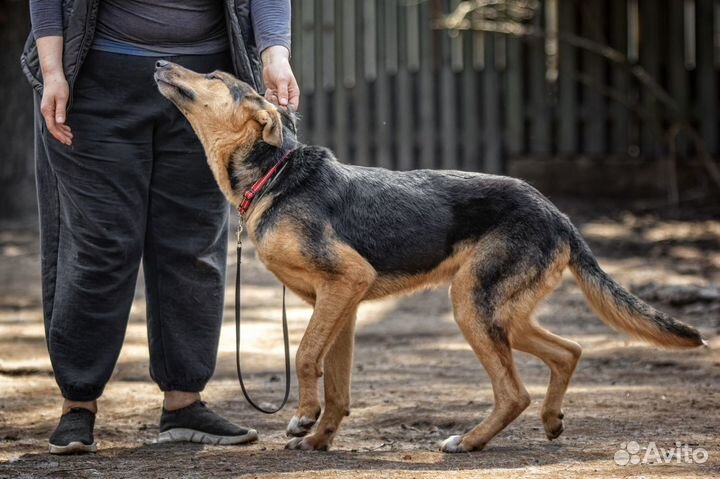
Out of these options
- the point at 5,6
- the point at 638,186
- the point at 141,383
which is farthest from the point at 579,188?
the point at 141,383

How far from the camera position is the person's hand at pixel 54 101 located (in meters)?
4.84

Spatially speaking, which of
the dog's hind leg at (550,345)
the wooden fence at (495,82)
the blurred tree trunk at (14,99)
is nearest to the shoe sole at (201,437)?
the dog's hind leg at (550,345)

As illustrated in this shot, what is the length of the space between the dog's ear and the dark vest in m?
0.22

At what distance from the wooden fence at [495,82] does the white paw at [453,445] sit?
8.32m

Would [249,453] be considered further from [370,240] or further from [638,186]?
[638,186]

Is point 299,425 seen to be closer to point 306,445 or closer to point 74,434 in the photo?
point 306,445

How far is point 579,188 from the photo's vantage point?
13.1 m

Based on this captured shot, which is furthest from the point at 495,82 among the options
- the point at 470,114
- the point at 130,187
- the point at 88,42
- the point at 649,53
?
the point at 88,42

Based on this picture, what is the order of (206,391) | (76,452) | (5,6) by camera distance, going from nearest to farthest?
(76,452) → (206,391) → (5,6)

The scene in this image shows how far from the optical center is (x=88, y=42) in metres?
4.93

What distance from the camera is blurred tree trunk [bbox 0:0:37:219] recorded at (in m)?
12.8

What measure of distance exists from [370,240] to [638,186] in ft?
28.1

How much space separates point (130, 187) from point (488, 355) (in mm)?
1698

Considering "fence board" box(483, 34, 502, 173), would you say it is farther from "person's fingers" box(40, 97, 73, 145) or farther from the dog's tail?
"person's fingers" box(40, 97, 73, 145)
